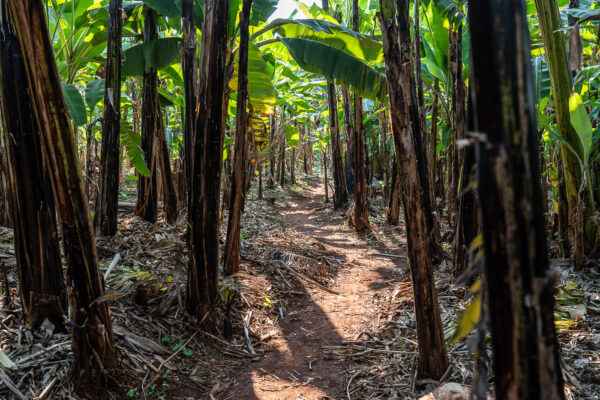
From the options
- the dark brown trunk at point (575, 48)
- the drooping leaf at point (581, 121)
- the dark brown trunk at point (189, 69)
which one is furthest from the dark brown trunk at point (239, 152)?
the drooping leaf at point (581, 121)

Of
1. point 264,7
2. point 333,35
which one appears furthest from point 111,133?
point 333,35

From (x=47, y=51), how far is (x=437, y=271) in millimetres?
4164

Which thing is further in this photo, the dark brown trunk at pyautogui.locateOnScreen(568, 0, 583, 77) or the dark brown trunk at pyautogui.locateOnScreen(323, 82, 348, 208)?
the dark brown trunk at pyautogui.locateOnScreen(323, 82, 348, 208)

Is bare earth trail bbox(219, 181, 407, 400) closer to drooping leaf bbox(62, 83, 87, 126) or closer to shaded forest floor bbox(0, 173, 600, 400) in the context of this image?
shaded forest floor bbox(0, 173, 600, 400)

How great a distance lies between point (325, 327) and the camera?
3674 millimetres

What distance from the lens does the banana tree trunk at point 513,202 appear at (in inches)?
25.2

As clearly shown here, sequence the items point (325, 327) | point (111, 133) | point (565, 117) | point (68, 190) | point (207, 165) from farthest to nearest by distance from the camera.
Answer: point (111, 133) → point (325, 327) → point (565, 117) → point (207, 165) → point (68, 190)

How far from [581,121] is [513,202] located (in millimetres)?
2804

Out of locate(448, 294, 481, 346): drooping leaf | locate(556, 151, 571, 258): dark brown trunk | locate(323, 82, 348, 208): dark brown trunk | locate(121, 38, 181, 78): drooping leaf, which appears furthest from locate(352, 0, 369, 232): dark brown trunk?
locate(448, 294, 481, 346): drooping leaf

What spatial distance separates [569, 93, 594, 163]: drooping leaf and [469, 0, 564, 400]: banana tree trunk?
2.66 meters

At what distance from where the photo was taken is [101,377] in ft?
7.18

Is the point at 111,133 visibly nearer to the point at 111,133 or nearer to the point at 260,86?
the point at 111,133

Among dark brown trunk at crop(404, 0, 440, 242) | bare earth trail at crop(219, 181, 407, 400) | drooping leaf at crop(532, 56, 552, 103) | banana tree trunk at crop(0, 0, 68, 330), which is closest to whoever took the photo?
banana tree trunk at crop(0, 0, 68, 330)

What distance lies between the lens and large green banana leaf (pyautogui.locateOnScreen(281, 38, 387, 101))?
4.69 metres
